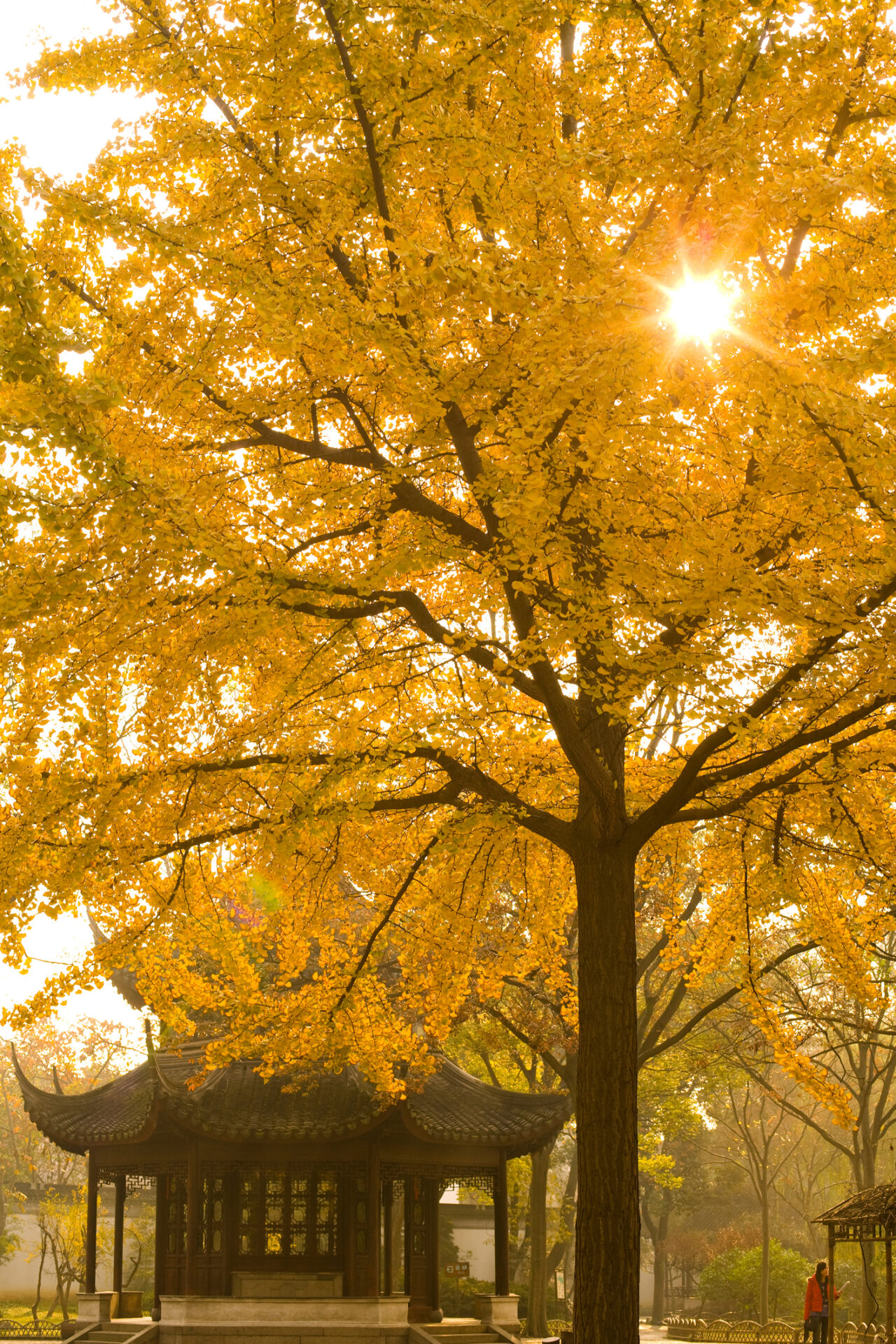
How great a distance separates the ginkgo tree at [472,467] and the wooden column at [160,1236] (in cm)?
846

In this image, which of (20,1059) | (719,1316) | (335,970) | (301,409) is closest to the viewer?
(301,409)

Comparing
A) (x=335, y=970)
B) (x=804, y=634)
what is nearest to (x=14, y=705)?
(x=335, y=970)

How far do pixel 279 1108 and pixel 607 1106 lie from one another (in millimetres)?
9039

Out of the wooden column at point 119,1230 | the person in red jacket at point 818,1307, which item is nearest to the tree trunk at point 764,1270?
the person in red jacket at point 818,1307

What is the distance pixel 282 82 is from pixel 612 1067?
226 inches

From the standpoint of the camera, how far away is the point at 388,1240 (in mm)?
15914

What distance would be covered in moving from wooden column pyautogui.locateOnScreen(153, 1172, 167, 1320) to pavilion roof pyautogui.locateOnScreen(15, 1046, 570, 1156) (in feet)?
3.75

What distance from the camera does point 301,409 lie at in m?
7.41

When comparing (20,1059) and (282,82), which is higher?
(282,82)

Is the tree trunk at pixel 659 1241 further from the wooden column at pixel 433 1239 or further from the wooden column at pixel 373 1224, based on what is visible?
the wooden column at pixel 373 1224

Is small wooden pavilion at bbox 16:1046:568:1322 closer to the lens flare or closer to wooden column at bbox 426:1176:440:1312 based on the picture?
wooden column at bbox 426:1176:440:1312

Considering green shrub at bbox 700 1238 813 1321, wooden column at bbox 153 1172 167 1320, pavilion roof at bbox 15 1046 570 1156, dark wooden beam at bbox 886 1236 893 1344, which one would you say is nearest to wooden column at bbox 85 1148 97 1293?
pavilion roof at bbox 15 1046 570 1156

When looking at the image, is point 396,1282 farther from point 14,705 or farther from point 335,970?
point 14,705

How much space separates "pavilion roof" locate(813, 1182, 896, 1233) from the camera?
39.5 ft
